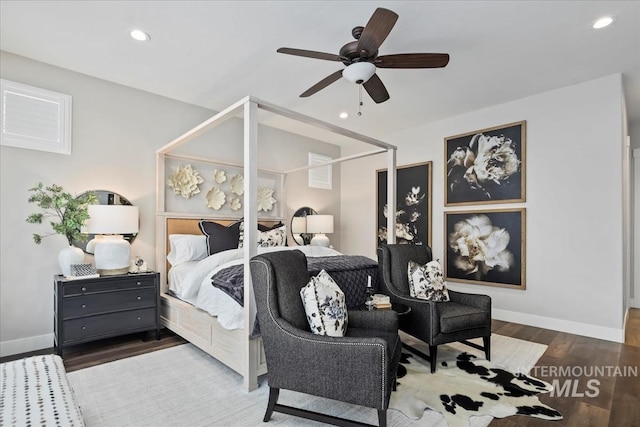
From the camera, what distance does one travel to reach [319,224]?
528cm

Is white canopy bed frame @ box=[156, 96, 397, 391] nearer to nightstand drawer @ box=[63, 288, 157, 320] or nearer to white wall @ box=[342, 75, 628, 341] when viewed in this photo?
nightstand drawer @ box=[63, 288, 157, 320]

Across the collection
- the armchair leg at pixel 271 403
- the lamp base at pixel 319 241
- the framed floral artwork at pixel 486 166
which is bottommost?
the armchair leg at pixel 271 403

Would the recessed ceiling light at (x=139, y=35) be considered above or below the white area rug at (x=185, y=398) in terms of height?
above

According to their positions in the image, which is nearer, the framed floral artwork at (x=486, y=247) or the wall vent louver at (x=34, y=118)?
the wall vent louver at (x=34, y=118)

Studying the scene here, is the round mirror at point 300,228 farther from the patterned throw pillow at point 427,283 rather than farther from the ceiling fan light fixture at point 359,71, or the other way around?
the ceiling fan light fixture at point 359,71

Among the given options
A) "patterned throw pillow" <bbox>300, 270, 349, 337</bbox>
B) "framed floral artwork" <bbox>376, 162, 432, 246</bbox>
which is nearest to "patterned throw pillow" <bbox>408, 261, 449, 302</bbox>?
"patterned throw pillow" <bbox>300, 270, 349, 337</bbox>

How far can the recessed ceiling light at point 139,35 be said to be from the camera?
8.81ft

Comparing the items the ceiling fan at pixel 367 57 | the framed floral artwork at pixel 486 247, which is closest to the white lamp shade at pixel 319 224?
the framed floral artwork at pixel 486 247

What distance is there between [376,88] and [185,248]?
8.83ft

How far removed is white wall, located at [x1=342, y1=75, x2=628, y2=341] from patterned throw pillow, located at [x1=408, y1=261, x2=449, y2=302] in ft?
5.78

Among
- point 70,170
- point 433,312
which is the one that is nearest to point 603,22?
point 433,312

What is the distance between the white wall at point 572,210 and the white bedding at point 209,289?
278cm

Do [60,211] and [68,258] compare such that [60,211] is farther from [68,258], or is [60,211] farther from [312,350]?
[312,350]

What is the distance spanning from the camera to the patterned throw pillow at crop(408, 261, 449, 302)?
9.57ft
